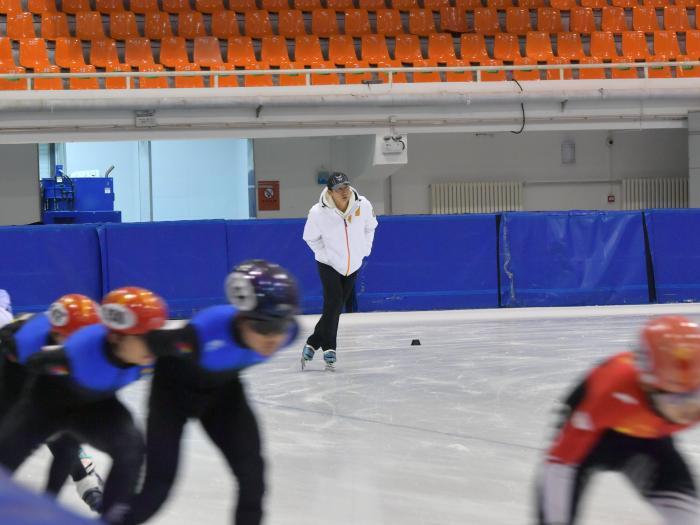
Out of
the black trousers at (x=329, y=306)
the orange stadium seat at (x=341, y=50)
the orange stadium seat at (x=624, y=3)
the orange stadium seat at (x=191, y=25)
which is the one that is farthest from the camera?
the orange stadium seat at (x=624, y=3)

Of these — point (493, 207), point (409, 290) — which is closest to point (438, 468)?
point (409, 290)

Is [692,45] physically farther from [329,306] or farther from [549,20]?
[329,306]

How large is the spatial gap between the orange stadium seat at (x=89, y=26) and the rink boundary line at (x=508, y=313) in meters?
6.61

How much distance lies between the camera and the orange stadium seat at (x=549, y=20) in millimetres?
16375

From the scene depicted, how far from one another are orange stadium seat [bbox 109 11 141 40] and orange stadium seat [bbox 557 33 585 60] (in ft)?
21.7

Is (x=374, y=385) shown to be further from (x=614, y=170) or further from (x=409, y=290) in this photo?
(x=614, y=170)

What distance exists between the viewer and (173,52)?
15266 millimetres

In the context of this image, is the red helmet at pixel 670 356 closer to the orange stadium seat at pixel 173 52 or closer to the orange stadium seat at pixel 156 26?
the orange stadium seat at pixel 173 52

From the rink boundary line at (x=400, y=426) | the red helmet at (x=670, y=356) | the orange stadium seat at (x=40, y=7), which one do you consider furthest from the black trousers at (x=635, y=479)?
the orange stadium seat at (x=40, y=7)

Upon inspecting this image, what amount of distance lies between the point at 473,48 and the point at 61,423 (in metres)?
13.4

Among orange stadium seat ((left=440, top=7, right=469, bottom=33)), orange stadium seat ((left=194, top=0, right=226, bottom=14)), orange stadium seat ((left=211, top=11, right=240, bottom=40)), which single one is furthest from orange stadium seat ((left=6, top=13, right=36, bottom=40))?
orange stadium seat ((left=440, top=7, right=469, bottom=33))

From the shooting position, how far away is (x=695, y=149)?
14656 mm

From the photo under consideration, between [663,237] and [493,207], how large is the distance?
5.33 metres

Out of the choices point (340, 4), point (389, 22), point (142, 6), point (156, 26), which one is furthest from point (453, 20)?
point (142, 6)
